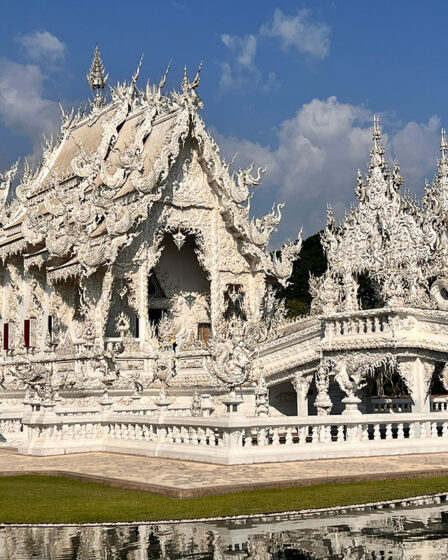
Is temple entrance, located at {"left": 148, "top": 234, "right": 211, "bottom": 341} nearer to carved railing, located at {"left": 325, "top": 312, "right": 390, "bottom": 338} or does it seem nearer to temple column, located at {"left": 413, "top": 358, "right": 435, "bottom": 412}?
carved railing, located at {"left": 325, "top": 312, "right": 390, "bottom": 338}

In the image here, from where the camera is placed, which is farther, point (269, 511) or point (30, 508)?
point (30, 508)

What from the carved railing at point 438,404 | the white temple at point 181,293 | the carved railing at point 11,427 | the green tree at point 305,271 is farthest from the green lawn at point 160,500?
the green tree at point 305,271

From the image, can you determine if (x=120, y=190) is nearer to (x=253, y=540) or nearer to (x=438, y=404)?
(x=438, y=404)

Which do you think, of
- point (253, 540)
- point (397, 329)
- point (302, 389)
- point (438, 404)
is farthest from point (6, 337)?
point (253, 540)

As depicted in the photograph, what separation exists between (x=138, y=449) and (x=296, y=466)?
346 centimetres

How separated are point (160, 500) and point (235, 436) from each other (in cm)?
311

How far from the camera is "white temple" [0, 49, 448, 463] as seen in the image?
63.3 ft

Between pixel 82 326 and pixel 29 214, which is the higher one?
pixel 29 214

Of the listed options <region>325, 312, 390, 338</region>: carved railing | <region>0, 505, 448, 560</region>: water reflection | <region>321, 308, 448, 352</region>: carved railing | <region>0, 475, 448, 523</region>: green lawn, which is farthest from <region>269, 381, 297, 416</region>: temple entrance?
<region>0, 505, 448, 560</region>: water reflection

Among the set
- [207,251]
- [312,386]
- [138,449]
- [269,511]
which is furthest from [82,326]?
[269,511]

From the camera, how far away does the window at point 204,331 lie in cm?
2634

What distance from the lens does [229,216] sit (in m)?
25.7

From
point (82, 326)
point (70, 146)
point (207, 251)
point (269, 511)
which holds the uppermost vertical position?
point (70, 146)

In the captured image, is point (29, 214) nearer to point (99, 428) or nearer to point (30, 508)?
point (99, 428)
